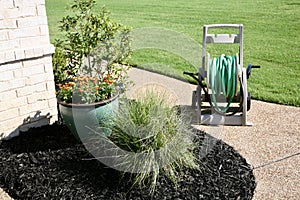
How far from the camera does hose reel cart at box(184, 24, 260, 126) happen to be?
4.29 meters

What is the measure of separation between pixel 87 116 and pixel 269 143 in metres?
1.84

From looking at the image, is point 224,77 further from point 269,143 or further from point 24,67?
point 24,67

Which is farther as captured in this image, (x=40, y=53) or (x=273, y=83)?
(x=273, y=83)

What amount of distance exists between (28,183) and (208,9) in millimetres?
9393

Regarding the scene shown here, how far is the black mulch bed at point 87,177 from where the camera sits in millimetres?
3201

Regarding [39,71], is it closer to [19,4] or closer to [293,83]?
[19,4]

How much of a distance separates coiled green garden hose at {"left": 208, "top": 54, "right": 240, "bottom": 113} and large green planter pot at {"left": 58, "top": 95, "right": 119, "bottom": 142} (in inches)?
46.4

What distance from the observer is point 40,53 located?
159 inches

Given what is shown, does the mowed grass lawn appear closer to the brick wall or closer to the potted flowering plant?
the potted flowering plant

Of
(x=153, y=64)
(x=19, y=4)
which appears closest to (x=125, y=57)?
(x=19, y=4)

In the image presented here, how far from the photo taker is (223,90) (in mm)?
4289

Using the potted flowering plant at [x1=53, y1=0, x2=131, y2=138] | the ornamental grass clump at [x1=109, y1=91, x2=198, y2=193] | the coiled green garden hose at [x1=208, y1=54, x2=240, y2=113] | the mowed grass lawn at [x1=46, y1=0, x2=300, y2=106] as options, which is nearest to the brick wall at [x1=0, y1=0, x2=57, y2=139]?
the potted flowering plant at [x1=53, y1=0, x2=131, y2=138]

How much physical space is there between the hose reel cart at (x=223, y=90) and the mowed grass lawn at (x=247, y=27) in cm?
92

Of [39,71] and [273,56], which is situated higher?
[39,71]
